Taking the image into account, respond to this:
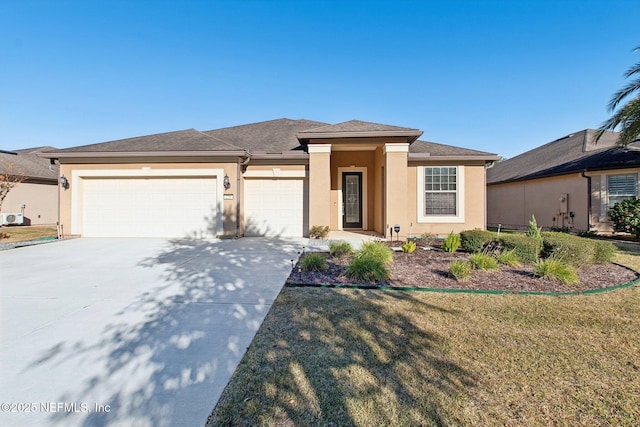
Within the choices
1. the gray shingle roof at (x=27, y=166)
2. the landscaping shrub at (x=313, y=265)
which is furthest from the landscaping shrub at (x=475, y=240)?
the gray shingle roof at (x=27, y=166)

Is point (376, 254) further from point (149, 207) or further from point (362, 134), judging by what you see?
point (149, 207)

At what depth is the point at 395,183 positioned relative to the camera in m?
10.3

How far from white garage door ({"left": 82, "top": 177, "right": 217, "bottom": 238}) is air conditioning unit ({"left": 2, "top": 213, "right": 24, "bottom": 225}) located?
6.87 meters

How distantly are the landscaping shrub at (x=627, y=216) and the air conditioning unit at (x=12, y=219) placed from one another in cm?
2704

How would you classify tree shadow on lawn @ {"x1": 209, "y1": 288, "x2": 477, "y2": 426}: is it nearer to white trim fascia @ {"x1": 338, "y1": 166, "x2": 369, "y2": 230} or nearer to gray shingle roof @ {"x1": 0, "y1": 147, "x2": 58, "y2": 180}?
white trim fascia @ {"x1": 338, "y1": 166, "x2": 369, "y2": 230}

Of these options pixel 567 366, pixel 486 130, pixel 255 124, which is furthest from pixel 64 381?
pixel 486 130

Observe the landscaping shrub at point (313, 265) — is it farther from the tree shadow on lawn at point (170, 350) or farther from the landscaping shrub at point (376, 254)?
the landscaping shrub at point (376, 254)

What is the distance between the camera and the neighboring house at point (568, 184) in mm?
12109

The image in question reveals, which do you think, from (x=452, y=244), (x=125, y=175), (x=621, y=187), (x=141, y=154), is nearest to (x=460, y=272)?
(x=452, y=244)

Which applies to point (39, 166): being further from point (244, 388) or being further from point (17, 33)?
point (244, 388)

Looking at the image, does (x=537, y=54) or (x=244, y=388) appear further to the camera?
(x=537, y=54)

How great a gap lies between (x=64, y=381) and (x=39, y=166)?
73.0 ft

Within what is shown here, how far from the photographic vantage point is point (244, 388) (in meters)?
2.36

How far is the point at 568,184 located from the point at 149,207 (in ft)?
61.4
